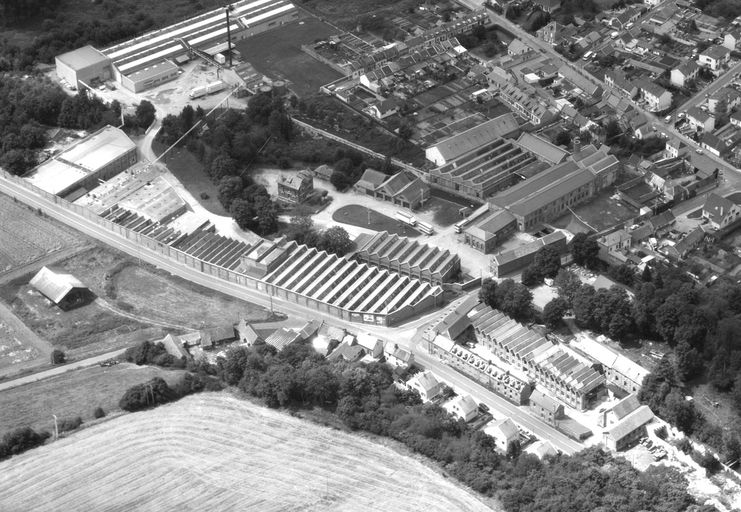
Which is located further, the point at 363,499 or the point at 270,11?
the point at 270,11

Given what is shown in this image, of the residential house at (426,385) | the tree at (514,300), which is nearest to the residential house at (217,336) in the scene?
the residential house at (426,385)

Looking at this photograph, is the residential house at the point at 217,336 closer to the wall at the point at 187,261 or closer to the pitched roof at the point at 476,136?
the wall at the point at 187,261

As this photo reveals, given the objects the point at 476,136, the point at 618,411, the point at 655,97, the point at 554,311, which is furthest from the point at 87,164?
the point at 618,411

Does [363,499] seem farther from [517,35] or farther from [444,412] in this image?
[517,35]

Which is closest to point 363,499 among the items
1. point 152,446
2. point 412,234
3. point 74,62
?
point 152,446

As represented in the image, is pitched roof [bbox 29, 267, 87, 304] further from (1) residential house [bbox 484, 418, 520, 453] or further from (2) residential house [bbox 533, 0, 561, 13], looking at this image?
(2) residential house [bbox 533, 0, 561, 13]
